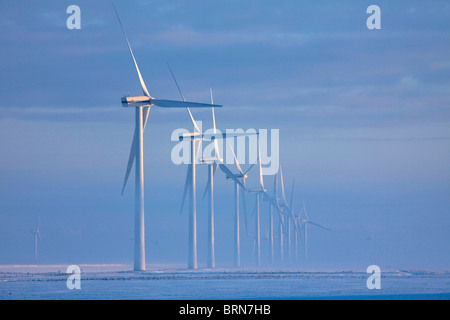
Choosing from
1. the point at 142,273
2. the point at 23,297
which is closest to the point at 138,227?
the point at 142,273

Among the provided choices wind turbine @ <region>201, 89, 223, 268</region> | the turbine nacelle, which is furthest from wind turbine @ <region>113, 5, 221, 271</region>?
wind turbine @ <region>201, 89, 223, 268</region>

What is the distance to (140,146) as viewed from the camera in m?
98.9

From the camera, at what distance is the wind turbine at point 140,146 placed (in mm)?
98069

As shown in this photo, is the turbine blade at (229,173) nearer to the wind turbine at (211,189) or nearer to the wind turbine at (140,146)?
the wind turbine at (211,189)

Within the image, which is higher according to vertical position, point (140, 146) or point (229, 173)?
point (229, 173)

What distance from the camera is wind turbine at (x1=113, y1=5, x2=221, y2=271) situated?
98.1 meters

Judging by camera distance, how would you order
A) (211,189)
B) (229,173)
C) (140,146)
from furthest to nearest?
(229,173) → (211,189) → (140,146)

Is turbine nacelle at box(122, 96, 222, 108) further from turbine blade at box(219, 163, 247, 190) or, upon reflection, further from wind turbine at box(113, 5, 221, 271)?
turbine blade at box(219, 163, 247, 190)

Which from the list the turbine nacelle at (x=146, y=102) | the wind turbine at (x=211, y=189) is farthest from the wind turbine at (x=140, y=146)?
the wind turbine at (x=211, y=189)

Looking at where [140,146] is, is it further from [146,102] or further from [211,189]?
[211,189]

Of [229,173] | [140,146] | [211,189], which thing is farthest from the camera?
[229,173]

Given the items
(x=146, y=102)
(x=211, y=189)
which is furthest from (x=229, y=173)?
(x=146, y=102)
